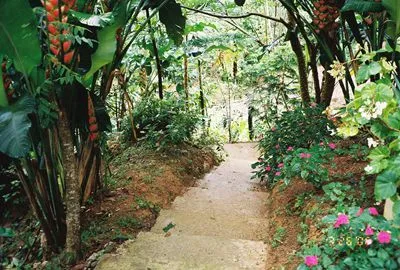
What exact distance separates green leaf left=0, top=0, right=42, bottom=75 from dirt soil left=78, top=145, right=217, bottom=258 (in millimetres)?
1158

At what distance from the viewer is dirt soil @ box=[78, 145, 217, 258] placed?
8.17 feet

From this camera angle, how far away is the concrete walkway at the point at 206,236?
206cm

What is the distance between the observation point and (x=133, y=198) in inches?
116

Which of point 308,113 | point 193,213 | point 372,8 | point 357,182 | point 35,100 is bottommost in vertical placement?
point 193,213

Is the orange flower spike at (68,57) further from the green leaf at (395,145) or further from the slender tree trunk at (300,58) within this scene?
the slender tree trunk at (300,58)

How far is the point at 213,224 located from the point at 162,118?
2.03 metres

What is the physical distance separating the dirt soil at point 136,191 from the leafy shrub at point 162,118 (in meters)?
0.26

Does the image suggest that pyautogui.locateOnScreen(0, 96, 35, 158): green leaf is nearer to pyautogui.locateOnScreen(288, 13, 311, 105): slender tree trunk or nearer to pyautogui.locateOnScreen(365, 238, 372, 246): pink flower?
pyautogui.locateOnScreen(365, 238, 372, 246): pink flower

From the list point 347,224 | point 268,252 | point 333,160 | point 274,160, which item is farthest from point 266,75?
point 347,224

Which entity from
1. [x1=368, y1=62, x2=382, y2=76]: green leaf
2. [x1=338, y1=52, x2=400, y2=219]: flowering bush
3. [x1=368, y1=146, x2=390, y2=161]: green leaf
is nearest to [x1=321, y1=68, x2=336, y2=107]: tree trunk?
[x1=368, y1=62, x2=382, y2=76]: green leaf

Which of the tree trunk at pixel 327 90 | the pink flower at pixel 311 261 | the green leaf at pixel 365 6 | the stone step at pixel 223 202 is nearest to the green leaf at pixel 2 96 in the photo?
the stone step at pixel 223 202

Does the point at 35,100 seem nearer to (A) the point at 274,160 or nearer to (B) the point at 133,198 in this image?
(B) the point at 133,198

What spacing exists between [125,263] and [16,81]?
117 centimetres

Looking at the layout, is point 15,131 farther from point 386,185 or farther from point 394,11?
point 394,11
